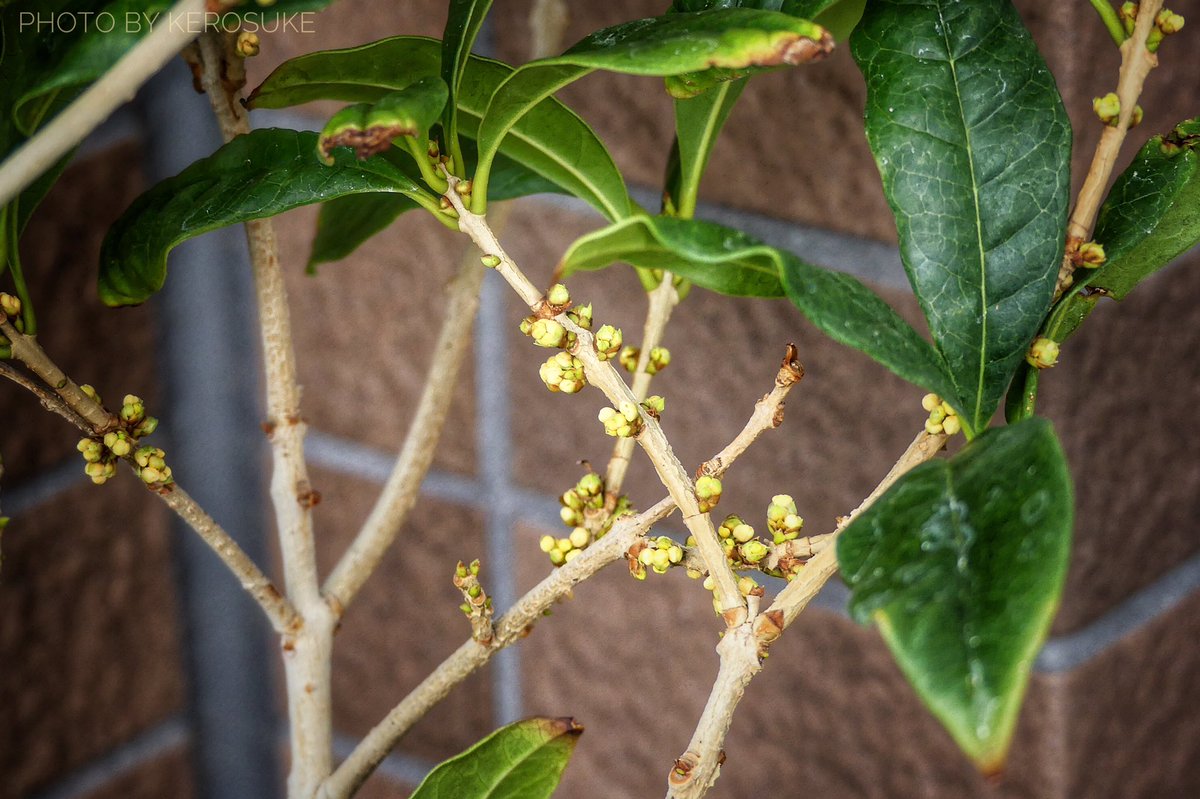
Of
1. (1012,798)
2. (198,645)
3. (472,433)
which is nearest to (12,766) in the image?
(198,645)

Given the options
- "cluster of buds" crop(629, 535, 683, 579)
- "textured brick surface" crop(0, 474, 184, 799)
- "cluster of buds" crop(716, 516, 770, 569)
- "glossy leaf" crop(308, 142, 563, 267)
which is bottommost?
"textured brick surface" crop(0, 474, 184, 799)

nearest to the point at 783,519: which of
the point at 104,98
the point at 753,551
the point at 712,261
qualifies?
the point at 753,551

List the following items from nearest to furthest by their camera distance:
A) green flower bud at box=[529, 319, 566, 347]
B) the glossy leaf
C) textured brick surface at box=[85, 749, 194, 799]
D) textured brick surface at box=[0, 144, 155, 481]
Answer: green flower bud at box=[529, 319, 566, 347], the glossy leaf, textured brick surface at box=[0, 144, 155, 481], textured brick surface at box=[85, 749, 194, 799]

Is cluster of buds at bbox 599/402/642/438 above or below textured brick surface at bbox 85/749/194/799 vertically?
above

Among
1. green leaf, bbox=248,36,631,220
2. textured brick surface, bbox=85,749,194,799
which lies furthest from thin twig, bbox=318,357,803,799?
textured brick surface, bbox=85,749,194,799

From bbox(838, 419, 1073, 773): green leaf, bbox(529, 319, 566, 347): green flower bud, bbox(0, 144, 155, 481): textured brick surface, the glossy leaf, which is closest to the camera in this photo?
bbox(838, 419, 1073, 773): green leaf

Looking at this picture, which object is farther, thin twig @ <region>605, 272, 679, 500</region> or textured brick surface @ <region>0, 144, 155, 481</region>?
textured brick surface @ <region>0, 144, 155, 481</region>

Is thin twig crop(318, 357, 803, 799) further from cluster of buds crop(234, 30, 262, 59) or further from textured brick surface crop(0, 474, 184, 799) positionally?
textured brick surface crop(0, 474, 184, 799)
